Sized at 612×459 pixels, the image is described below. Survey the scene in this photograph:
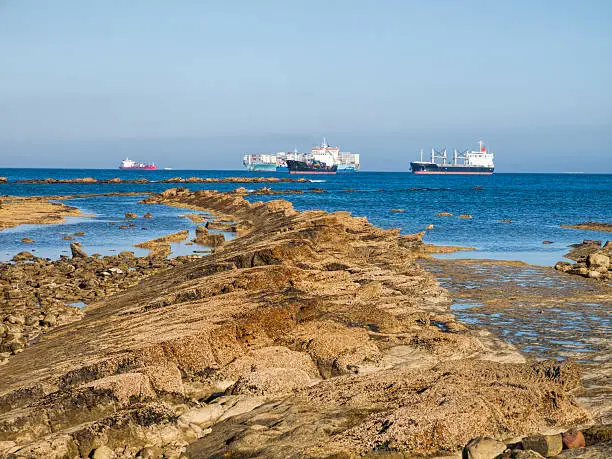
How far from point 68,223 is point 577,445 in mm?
43848

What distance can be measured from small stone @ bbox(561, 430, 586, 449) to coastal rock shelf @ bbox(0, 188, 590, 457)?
2.18ft

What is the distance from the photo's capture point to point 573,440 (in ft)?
24.2

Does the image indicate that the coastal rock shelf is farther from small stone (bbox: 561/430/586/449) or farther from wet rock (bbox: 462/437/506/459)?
small stone (bbox: 561/430/586/449)

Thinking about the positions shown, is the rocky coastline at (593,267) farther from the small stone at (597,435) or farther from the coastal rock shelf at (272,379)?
the small stone at (597,435)

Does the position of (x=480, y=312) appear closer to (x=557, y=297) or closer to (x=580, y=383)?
(x=557, y=297)

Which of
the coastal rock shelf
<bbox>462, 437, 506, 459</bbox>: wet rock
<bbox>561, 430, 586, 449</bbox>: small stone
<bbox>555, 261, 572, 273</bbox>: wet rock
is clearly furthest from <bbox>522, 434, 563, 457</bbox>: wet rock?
<bbox>555, 261, 572, 273</bbox>: wet rock

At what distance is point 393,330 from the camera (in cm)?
1295

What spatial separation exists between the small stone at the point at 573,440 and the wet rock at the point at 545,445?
0.21ft

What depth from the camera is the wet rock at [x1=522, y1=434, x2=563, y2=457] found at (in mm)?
7191

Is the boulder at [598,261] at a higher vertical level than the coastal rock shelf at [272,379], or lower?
lower

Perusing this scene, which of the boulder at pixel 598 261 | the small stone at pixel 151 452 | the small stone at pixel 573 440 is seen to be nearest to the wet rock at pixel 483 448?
the small stone at pixel 573 440

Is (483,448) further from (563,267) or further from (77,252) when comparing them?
(77,252)

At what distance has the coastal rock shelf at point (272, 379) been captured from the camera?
7859 mm

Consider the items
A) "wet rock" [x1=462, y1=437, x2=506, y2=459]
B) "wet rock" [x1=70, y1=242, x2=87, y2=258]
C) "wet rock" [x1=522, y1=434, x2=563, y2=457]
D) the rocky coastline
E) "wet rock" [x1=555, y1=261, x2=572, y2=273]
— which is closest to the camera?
"wet rock" [x1=462, y1=437, x2=506, y2=459]
